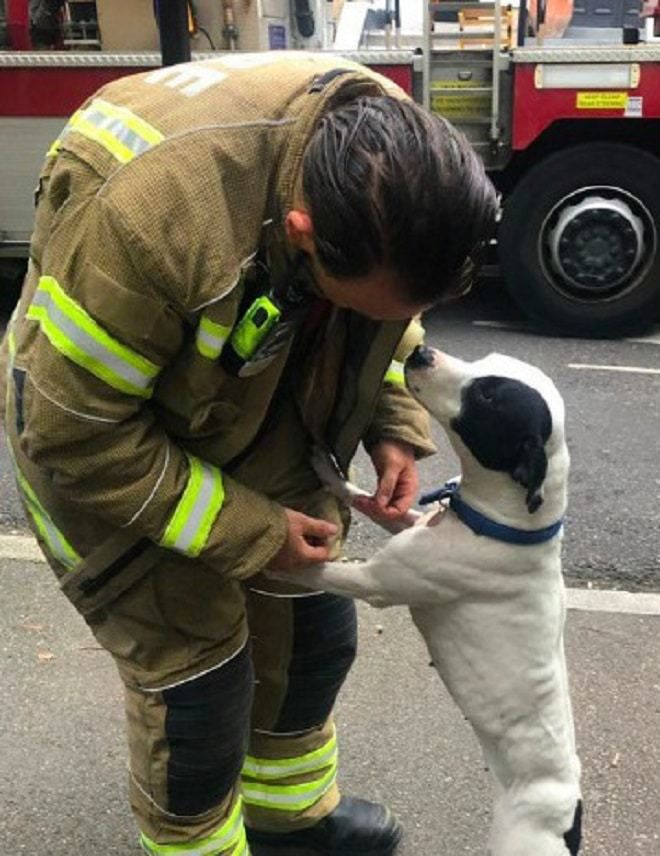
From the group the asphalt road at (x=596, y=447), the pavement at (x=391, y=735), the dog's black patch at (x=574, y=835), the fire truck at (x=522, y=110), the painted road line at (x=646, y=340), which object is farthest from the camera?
the painted road line at (x=646, y=340)

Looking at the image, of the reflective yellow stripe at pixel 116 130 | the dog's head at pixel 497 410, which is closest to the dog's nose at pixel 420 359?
the dog's head at pixel 497 410

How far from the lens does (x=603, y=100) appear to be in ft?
19.0

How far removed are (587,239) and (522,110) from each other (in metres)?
0.79

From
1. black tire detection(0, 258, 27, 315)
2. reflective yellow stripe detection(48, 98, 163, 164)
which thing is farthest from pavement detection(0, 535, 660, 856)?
black tire detection(0, 258, 27, 315)

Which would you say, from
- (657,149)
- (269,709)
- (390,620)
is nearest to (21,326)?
(269,709)

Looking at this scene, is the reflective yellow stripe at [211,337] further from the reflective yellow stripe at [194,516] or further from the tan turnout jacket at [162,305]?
the reflective yellow stripe at [194,516]

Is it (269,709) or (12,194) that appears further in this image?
(12,194)

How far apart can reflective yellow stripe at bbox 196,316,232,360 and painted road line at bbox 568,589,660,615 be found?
205 centimetres

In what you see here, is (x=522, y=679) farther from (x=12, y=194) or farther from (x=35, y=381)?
(x=12, y=194)

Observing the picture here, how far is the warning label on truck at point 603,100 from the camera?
19.0ft

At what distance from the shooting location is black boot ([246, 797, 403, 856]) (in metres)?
2.32

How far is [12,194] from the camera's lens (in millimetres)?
6152

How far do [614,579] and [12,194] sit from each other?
423 centimetres

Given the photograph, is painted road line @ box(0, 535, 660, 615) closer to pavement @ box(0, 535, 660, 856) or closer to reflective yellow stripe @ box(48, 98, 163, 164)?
pavement @ box(0, 535, 660, 856)
